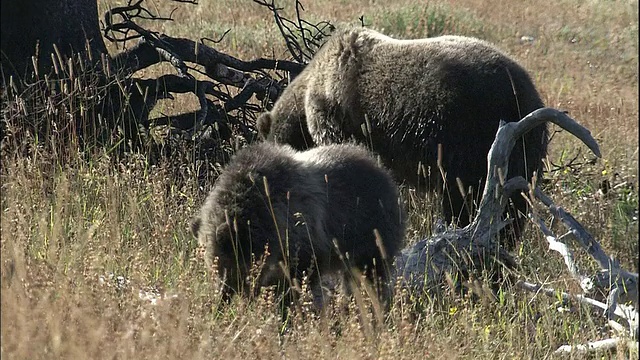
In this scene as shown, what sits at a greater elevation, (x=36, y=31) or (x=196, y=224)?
(x=36, y=31)

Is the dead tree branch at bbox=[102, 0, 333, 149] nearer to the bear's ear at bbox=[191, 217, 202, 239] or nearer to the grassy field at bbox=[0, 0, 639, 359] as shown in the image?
the grassy field at bbox=[0, 0, 639, 359]

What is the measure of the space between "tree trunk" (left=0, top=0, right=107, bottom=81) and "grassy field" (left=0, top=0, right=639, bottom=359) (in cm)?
107

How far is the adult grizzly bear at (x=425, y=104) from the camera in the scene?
6.62m

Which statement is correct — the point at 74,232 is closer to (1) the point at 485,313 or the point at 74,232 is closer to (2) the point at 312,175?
(2) the point at 312,175

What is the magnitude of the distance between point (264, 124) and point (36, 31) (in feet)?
6.55

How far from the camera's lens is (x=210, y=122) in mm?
8289

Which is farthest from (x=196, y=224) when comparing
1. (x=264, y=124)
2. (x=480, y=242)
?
(x=264, y=124)

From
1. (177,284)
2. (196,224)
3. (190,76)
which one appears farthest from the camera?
(190,76)

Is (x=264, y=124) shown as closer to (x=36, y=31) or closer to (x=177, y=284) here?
(x=36, y=31)

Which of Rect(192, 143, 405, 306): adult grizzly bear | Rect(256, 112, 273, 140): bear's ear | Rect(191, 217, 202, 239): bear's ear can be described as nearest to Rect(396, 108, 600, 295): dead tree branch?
Rect(192, 143, 405, 306): adult grizzly bear

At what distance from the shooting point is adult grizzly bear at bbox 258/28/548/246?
261 inches

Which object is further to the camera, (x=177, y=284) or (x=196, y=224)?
(x=196, y=224)

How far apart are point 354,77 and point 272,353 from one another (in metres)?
3.63

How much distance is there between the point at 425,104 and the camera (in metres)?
6.79
